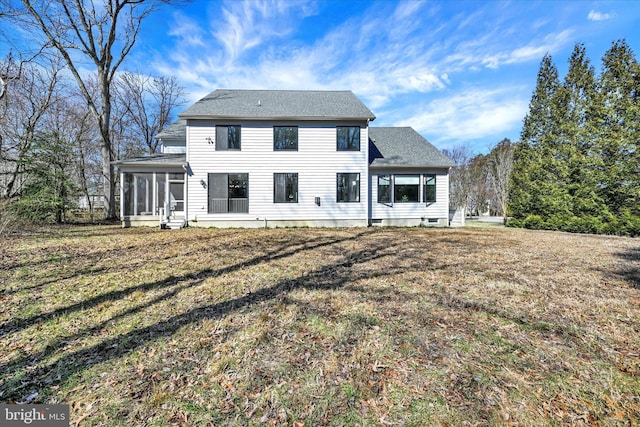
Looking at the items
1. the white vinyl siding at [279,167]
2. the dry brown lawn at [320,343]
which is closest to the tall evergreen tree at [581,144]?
the dry brown lawn at [320,343]

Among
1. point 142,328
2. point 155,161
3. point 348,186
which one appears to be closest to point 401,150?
point 348,186

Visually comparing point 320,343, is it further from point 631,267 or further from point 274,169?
point 274,169

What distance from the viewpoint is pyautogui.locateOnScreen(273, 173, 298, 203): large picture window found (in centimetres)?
1351

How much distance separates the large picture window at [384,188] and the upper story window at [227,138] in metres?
7.62

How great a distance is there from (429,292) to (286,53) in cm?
1607

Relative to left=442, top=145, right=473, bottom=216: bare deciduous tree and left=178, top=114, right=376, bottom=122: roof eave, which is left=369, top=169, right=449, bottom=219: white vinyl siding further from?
left=442, top=145, right=473, bottom=216: bare deciduous tree

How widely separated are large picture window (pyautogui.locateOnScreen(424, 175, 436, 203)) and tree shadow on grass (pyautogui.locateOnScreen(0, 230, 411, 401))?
30.8ft

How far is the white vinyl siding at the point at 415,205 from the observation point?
14.5 m

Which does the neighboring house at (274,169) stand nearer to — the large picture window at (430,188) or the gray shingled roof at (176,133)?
the large picture window at (430,188)

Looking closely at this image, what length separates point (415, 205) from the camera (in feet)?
48.5

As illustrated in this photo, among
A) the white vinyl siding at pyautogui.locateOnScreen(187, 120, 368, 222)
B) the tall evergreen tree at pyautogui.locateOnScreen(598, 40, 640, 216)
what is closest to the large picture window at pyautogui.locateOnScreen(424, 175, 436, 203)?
the white vinyl siding at pyautogui.locateOnScreen(187, 120, 368, 222)

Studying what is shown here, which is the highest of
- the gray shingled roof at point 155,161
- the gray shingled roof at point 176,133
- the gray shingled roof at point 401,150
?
the gray shingled roof at point 176,133

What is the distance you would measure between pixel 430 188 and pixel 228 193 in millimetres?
10824

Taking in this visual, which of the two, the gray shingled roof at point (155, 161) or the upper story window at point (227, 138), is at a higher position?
the upper story window at point (227, 138)
